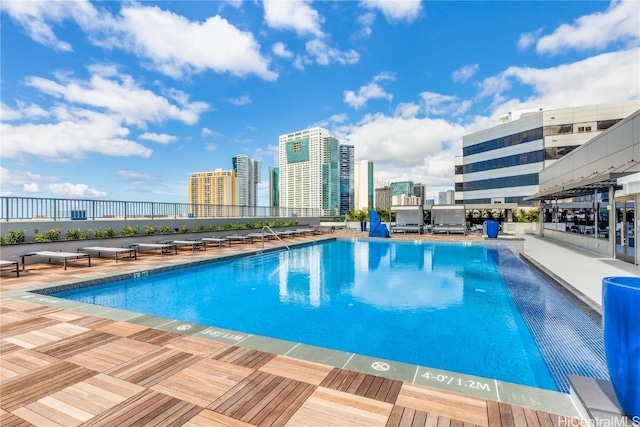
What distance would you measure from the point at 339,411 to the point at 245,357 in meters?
1.29

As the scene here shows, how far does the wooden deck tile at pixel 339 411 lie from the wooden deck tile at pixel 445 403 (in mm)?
209

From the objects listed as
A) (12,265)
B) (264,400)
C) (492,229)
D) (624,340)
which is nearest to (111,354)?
(264,400)

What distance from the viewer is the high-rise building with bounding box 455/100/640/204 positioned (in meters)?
29.7

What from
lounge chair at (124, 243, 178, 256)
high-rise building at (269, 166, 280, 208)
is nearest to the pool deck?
lounge chair at (124, 243, 178, 256)

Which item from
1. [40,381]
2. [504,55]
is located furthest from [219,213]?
[504,55]

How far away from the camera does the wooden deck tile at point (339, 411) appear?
6.71ft

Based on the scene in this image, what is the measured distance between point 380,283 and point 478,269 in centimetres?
389

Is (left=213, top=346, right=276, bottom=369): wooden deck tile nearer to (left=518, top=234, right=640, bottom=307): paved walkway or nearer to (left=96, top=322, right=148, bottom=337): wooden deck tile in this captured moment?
(left=96, top=322, right=148, bottom=337): wooden deck tile

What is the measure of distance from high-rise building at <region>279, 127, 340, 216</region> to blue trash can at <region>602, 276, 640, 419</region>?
54333 millimetres

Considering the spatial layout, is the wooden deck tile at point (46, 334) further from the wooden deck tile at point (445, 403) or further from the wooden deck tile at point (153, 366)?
the wooden deck tile at point (445, 403)

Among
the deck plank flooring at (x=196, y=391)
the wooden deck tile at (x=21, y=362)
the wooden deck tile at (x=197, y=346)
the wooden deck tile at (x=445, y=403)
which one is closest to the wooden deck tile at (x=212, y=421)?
the deck plank flooring at (x=196, y=391)

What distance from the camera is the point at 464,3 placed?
1335 cm

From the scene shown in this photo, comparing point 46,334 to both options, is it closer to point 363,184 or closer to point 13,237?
point 13,237

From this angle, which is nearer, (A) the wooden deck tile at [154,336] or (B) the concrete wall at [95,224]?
(A) the wooden deck tile at [154,336]
